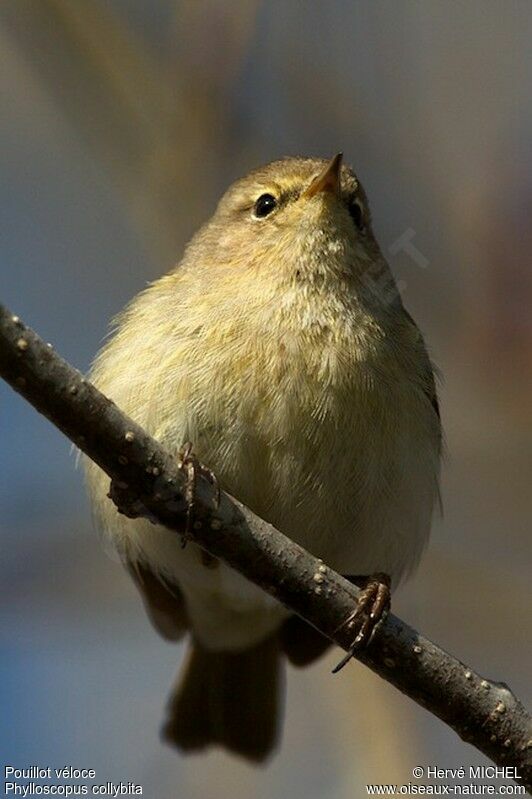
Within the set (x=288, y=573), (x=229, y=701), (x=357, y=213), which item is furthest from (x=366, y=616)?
(x=357, y=213)

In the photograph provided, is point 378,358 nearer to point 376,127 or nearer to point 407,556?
point 407,556

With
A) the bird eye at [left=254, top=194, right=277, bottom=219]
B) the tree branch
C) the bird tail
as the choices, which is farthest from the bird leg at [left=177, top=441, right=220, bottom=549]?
the bird tail

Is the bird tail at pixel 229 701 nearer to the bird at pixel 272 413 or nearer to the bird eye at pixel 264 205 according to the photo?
the bird at pixel 272 413

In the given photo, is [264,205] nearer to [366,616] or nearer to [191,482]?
[191,482]

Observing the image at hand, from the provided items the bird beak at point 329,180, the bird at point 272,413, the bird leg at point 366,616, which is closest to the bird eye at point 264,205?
the bird at point 272,413

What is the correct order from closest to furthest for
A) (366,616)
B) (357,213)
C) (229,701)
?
(366,616)
(357,213)
(229,701)

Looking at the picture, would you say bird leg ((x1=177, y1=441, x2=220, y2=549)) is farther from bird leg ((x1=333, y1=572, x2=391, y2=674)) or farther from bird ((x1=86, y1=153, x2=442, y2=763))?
bird leg ((x1=333, y1=572, x2=391, y2=674))
